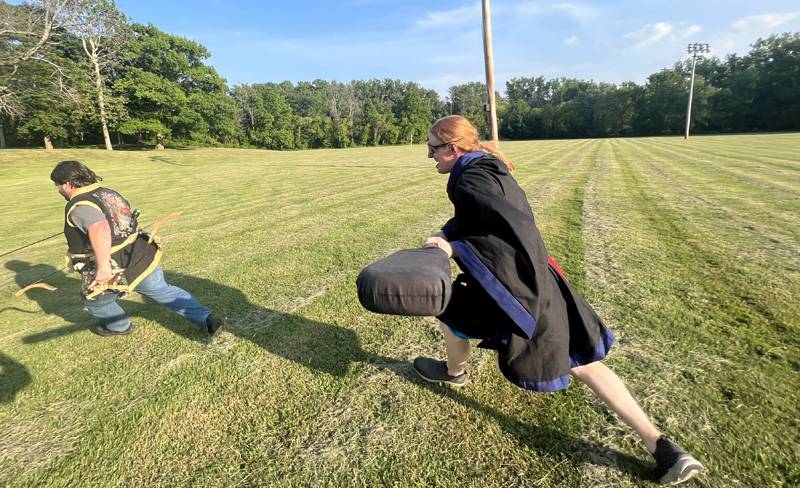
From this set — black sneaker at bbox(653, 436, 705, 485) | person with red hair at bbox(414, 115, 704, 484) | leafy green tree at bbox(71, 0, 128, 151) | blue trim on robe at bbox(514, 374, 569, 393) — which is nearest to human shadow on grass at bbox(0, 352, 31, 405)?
person with red hair at bbox(414, 115, 704, 484)

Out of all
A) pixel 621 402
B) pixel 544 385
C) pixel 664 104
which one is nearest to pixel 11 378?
pixel 544 385

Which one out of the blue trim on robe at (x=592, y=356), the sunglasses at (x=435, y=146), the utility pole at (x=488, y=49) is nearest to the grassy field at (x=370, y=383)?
the blue trim on robe at (x=592, y=356)

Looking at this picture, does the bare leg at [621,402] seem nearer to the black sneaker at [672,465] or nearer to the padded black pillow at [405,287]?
the black sneaker at [672,465]

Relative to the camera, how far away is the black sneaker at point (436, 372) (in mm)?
2803

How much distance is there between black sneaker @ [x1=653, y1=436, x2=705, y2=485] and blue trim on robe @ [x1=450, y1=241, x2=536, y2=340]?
0.97m

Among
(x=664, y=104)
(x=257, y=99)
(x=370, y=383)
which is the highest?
(x=257, y=99)

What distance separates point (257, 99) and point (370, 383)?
7324 cm

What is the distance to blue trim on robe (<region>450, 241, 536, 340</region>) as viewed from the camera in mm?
1767

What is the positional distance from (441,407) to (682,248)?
5.07 meters

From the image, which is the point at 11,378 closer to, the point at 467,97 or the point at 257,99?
the point at 257,99

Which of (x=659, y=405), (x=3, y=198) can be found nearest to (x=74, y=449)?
(x=659, y=405)

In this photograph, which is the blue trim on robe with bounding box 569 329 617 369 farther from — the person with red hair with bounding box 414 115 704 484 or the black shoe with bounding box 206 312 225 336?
the black shoe with bounding box 206 312 225 336

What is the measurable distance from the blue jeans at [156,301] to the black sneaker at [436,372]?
7.40 feet

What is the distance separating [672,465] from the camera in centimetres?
187
